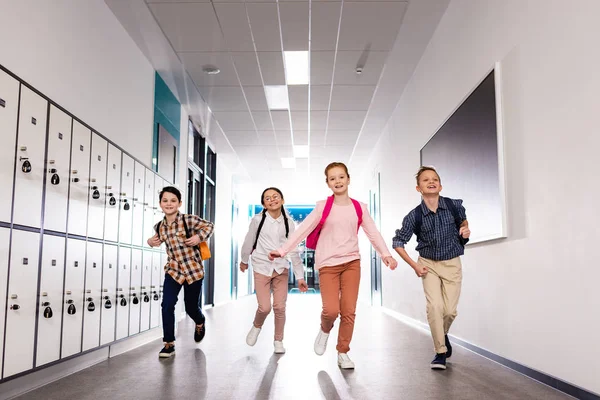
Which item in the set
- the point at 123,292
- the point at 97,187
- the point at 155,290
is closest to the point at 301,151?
the point at 155,290

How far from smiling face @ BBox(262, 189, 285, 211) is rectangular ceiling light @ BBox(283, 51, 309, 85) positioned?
2.43 m

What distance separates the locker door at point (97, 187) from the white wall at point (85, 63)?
1.06ft

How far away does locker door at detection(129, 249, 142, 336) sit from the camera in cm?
471

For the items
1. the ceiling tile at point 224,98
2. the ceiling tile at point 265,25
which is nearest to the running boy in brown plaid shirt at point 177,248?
the ceiling tile at point 265,25

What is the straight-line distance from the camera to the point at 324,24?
5.43 meters

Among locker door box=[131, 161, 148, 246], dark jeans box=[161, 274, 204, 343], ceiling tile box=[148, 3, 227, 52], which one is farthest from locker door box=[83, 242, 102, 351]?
ceiling tile box=[148, 3, 227, 52]

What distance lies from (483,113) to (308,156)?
7762 mm

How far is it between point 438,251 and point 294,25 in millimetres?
2866

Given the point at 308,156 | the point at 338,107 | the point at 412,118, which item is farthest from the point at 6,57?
the point at 308,156

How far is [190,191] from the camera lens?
910 centimetres

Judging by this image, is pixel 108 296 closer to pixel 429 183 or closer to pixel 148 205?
pixel 148 205

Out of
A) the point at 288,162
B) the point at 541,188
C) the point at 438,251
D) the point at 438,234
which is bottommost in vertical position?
the point at 438,251

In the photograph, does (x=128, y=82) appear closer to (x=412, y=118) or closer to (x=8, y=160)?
(x=8, y=160)

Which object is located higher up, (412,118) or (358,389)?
(412,118)
